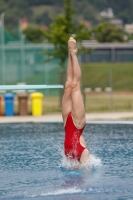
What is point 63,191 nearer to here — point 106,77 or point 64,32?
point 64,32

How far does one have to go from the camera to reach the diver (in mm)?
12242

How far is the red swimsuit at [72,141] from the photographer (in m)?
12.2

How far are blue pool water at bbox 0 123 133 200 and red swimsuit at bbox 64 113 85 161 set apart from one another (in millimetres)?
342

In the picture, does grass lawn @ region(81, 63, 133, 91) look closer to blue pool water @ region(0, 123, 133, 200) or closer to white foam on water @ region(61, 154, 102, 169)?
blue pool water @ region(0, 123, 133, 200)

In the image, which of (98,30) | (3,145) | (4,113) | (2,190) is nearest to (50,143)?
(3,145)

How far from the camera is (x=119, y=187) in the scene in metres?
11.1

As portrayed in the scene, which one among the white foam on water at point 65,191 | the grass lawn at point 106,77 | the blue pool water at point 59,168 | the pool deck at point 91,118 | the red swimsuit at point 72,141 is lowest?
the grass lawn at point 106,77

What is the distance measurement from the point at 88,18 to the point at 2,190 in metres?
190

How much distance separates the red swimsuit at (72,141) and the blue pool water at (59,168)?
1.12 ft

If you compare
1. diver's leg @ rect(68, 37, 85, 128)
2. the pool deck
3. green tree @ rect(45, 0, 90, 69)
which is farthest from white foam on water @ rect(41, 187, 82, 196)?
green tree @ rect(45, 0, 90, 69)

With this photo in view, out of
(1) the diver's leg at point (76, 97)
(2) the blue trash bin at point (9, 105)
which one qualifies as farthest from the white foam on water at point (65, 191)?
(2) the blue trash bin at point (9, 105)

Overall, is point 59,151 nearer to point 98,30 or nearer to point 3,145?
point 3,145

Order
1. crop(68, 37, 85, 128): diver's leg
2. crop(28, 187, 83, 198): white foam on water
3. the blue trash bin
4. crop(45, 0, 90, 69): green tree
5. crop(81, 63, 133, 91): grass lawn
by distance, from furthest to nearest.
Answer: crop(81, 63, 133, 91): grass lawn, crop(45, 0, 90, 69): green tree, the blue trash bin, crop(68, 37, 85, 128): diver's leg, crop(28, 187, 83, 198): white foam on water

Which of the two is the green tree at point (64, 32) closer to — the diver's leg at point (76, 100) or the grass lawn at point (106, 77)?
the diver's leg at point (76, 100)
